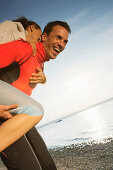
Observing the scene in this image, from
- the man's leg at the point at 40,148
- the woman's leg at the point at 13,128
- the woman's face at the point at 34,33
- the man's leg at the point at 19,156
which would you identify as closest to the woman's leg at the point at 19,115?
the woman's leg at the point at 13,128

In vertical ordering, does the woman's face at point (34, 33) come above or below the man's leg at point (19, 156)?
above

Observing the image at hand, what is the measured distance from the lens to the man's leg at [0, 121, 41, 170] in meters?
1.71

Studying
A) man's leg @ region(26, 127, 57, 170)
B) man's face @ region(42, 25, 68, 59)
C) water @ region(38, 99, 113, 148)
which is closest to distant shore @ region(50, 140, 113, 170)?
man's leg @ region(26, 127, 57, 170)

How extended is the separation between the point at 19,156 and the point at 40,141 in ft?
4.87

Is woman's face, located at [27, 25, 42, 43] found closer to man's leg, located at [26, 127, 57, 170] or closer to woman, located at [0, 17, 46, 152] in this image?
woman, located at [0, 17, 46, 152]

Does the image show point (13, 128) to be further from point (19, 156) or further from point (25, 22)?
point (25, 22)

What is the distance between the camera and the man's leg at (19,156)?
1715mm

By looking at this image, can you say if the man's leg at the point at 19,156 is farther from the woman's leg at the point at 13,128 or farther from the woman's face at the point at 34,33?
the woman's face at the point at 34,33

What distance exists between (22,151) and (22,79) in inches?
35.4

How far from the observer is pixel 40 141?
124 inches

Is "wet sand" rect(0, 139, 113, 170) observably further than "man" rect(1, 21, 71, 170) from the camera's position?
Yes

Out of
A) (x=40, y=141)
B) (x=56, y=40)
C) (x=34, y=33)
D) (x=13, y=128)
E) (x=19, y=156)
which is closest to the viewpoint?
(x=13, y=128)

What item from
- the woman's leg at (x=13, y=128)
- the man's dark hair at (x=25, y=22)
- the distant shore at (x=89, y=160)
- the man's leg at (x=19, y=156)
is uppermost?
the man's dark hair at (x=25, y=22)

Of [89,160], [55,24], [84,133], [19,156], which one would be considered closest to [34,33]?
[55,24]
